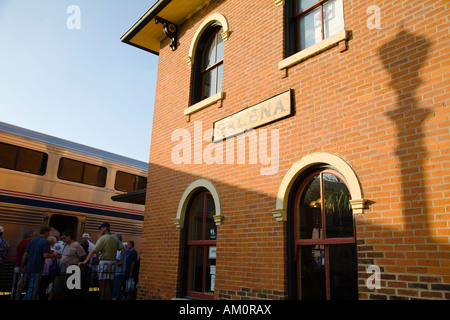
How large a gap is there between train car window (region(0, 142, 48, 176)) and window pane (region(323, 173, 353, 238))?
9.55 m

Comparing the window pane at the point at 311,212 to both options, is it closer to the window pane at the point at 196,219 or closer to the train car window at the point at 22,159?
the window pane at the point at 196,219

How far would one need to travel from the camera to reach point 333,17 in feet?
18.1

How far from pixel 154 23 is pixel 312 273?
23.7 feet

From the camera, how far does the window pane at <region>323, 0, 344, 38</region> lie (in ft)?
17.7

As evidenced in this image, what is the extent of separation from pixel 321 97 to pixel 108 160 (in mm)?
9804

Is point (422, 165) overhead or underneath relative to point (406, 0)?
underneath

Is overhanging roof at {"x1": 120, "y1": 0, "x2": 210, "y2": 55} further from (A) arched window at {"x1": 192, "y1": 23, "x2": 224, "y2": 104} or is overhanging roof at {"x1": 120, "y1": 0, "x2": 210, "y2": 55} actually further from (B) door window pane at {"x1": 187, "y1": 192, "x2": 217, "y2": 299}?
(B) door window pane at {"x1": 187, "y1": 192, "x2": 217, "y2": 299}

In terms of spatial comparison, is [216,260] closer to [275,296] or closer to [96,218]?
[275,296]

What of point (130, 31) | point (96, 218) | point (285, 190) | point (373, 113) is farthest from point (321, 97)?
point (96, 218)

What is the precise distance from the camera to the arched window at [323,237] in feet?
14.9

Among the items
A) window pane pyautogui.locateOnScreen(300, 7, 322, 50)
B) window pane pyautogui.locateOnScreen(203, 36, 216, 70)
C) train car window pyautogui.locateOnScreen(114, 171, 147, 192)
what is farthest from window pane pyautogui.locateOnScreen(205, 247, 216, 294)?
train car window pyautogui.locateOnScreen(114, 171, 147, 192)

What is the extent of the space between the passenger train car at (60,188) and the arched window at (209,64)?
367 cm

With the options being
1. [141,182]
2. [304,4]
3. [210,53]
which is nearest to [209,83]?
[210,53]
